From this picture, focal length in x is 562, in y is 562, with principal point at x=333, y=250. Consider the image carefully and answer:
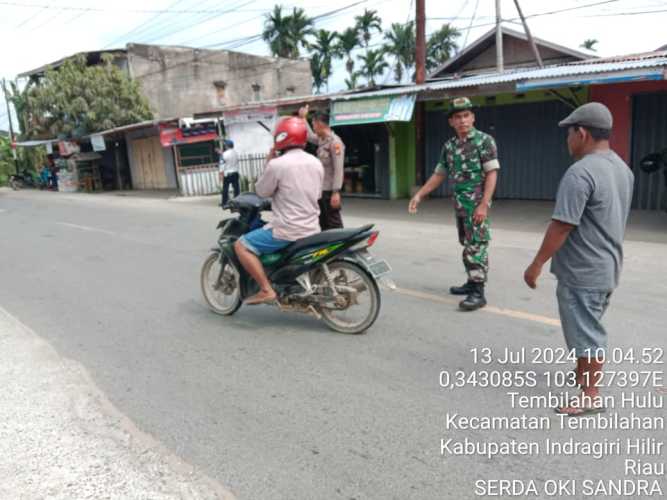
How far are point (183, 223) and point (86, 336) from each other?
7.25m

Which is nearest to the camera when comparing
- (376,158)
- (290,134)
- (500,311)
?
(290,134)

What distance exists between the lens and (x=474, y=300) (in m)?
5.09

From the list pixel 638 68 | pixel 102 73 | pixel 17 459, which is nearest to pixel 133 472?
pixel 17 459

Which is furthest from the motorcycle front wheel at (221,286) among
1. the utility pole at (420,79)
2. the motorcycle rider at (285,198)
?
the utility pole at (420,79)

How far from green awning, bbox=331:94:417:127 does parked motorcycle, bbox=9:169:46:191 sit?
24.4 metres

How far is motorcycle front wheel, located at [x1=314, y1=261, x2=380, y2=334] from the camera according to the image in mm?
4461

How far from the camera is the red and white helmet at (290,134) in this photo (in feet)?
14.0

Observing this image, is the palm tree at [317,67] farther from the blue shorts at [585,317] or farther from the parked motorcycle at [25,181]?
the blue shorts at [585,317]

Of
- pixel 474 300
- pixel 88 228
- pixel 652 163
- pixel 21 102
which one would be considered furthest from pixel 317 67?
pixel 474 300

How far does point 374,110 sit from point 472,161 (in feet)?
26.8

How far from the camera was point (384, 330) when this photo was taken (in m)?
4.68

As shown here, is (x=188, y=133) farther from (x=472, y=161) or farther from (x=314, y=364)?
(x=314, y=364)

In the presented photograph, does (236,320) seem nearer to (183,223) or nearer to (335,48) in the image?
(183,223)

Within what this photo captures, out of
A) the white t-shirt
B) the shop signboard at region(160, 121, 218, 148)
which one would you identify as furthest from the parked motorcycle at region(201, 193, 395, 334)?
the shop signboard at region(160, 121, 218, 148)
